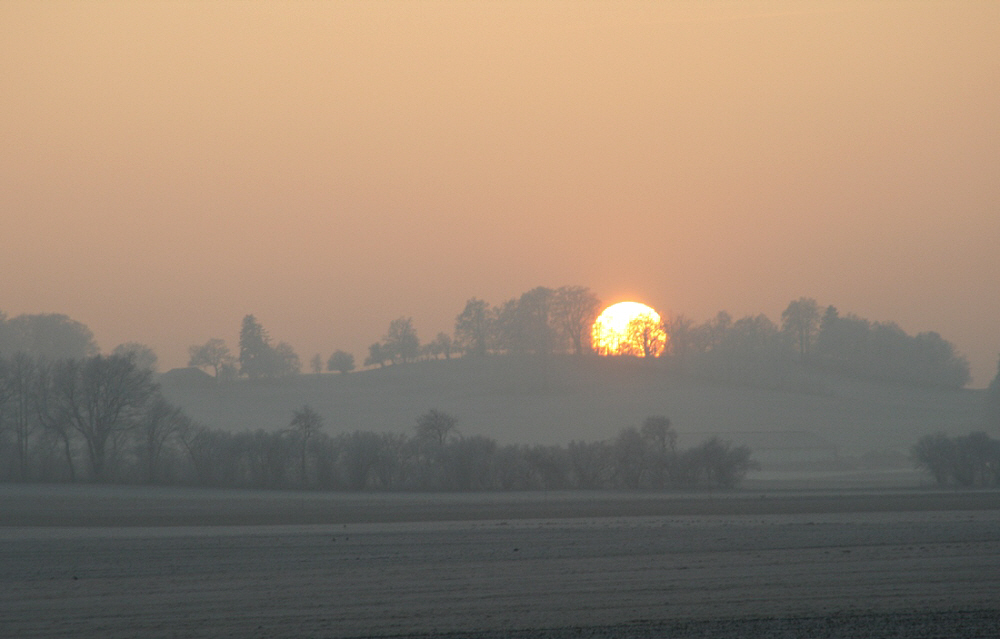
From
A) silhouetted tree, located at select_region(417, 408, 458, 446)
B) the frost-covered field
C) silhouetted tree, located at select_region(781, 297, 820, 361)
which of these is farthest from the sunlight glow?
the frost-covered field

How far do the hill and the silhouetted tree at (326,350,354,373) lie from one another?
232 inches

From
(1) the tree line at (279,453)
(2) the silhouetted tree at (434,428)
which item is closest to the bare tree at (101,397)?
(1) the tree line at (279,453)

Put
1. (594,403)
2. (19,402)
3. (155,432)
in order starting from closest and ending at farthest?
(155,432), (19,402), (594,403)

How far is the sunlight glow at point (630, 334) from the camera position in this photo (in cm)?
12788

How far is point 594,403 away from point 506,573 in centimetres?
8298

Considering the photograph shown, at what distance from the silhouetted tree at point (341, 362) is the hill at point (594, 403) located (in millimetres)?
5905

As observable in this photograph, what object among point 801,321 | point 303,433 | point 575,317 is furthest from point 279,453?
point 801,321

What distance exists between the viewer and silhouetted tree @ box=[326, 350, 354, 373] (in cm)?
13888

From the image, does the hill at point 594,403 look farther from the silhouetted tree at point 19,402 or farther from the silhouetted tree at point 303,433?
the silhouetted tree at point 19,402

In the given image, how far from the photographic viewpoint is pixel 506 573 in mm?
20078

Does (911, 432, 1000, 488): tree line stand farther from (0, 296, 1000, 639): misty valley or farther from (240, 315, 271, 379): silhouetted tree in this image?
(240, 315, 271, 379): silhouetted tree

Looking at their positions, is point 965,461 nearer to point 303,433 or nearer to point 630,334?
point 303,433

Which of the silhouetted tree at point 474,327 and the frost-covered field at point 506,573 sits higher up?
the silhouetted tree at point 474,327

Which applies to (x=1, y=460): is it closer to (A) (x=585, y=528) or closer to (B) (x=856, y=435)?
(A) (x=585, y=528)
